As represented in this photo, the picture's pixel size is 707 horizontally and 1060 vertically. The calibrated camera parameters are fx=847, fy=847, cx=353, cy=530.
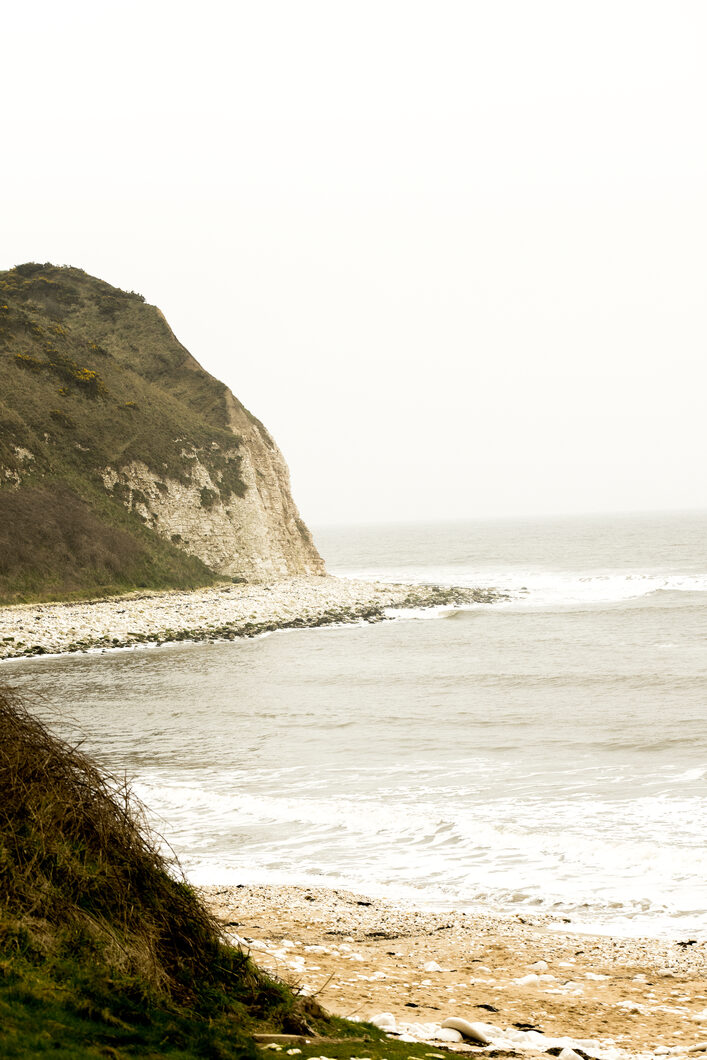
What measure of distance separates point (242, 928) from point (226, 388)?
62.8 metres

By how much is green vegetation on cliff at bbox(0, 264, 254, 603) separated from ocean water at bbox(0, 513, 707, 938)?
16024mm

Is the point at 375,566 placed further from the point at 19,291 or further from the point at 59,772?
the point at 59,772

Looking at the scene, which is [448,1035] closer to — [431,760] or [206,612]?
[431,760]

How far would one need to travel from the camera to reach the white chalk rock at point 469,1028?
20.2 feet

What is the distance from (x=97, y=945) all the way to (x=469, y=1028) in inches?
109

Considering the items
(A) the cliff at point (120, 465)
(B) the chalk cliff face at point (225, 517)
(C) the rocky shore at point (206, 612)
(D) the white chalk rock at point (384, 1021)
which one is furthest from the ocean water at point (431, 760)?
(B) the chalk cliff face at point (225, 517)

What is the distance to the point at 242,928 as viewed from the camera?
28.9ft

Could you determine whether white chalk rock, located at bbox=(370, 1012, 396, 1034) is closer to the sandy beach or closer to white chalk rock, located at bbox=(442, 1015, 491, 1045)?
the sandy beach

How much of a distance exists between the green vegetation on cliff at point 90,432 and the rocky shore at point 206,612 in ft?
12.1

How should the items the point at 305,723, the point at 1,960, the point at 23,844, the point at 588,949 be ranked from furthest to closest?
the point at 305,723, the point at 588,949, the point at 23,844, the point at 1,960

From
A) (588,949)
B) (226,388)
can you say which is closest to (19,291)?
(226,388)

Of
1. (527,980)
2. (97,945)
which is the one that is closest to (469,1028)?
(527,980)

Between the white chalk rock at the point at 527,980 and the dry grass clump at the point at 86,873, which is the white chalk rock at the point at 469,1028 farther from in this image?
the dry grass clump at the point at 86,873

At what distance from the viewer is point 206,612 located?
4072 centimetres
